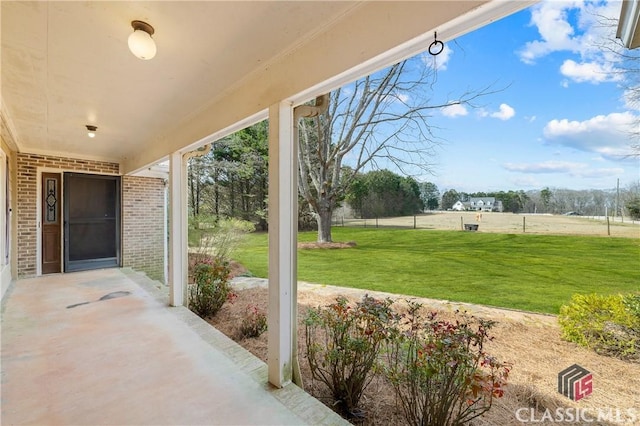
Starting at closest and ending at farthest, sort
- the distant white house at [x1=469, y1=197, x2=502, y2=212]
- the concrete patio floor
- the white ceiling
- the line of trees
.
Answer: the white ceiling < the concrete patio floor < the distant white house at [x1=469, y1=197, x2=502, y2=212] < the line of trees

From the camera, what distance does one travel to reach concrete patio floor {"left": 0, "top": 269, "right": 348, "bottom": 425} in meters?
1.99

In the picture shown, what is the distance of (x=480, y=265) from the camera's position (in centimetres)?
321

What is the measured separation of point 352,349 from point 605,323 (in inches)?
82.8

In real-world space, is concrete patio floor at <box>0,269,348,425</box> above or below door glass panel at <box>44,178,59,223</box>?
below

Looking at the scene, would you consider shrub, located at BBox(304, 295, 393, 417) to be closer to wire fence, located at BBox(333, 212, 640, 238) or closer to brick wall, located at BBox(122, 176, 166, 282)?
wire fence, located at BBox(333, 212, 640, 238)

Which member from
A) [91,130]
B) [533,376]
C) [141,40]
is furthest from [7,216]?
[533,376]

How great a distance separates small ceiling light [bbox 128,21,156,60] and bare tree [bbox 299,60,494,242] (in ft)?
10.3

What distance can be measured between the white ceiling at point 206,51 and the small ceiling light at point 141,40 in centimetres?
5

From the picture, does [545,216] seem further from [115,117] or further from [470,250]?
[115,117]

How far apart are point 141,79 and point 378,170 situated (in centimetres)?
338

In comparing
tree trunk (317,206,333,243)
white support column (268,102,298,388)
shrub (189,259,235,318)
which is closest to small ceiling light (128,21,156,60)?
white support column (268,102,298,388)

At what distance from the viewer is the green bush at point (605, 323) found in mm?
2225

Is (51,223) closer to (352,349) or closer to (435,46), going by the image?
(352,349)

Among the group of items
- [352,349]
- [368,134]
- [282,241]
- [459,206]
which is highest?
[368,134]
